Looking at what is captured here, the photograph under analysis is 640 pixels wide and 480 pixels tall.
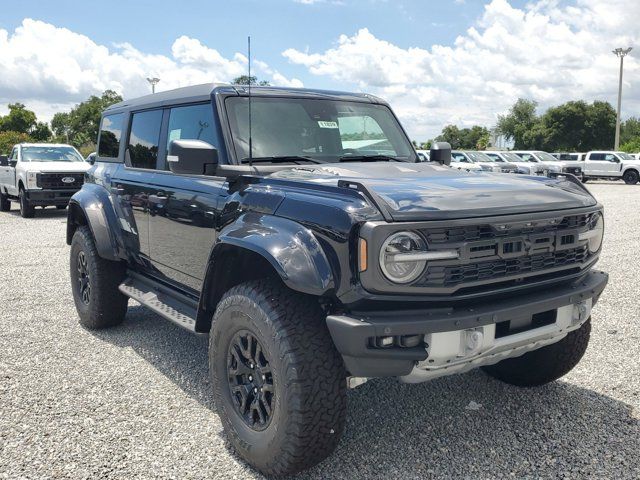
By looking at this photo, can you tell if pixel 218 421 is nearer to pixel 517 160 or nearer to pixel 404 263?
pixel 404 263

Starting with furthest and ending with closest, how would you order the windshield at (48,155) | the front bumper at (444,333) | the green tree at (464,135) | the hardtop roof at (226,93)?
the green tree at (464,135) → the windshield at (48,155) → the hardtop roof at (226,93) → the front bumper at (444,333)

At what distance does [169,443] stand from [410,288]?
5.30 ft

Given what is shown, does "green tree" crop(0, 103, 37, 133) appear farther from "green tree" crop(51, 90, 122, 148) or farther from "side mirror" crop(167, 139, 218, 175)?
"side mirror" crop(167, 139, 218, 175)

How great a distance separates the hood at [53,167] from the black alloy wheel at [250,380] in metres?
12.9

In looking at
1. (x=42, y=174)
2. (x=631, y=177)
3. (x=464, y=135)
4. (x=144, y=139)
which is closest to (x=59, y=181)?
(x=42, y=174)

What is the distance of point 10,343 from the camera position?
4840 millimetres

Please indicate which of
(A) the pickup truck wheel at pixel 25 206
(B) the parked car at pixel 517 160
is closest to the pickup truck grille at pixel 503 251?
(A) the pickup truck wheel at pixel 25 206

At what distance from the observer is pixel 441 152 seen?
4.67 meters

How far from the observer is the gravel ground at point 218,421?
2.93 meters

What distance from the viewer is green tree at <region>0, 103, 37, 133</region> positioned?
67.4 metres

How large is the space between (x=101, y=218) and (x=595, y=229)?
3620mm

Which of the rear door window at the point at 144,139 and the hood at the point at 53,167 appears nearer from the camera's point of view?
the rear door window at the point at 144,139

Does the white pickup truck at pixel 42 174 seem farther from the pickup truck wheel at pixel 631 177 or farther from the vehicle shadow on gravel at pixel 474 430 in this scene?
the pickup truck wheel at pixel 631 177

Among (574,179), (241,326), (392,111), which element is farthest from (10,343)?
(574,179)
